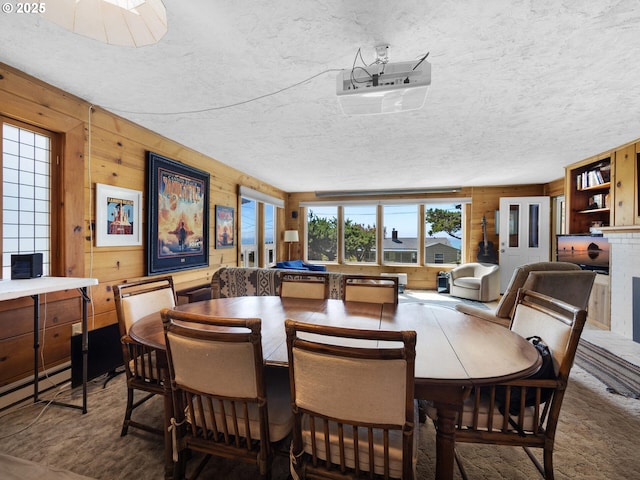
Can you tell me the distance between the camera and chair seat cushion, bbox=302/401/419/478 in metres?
1.00

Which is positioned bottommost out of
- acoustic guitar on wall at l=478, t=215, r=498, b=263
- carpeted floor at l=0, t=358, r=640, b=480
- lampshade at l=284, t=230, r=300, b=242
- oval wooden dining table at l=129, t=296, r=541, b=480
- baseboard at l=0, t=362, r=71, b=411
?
carpeted floor at l=0, t=358, r=640, b=480

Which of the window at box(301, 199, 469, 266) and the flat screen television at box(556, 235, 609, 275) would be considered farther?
the window at box(301, 199, 469, 266)

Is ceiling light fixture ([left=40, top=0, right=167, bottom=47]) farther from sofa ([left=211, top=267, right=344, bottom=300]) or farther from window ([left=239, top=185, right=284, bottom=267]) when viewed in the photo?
window ([left=239, top=185, right=284, bottom=267])

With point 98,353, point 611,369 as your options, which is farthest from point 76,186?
point 611,369

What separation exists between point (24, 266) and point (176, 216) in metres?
1.56

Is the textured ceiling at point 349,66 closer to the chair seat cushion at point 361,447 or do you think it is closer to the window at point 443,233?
the chair seat cushion at point 361,447

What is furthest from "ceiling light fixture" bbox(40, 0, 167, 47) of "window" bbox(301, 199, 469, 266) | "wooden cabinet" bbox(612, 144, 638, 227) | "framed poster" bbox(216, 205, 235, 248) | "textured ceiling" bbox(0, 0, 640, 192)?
"window" bbox(301, 199, 469, 266)

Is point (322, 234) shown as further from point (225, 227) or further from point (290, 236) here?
point (225, 227)

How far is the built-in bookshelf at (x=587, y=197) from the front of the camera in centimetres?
403

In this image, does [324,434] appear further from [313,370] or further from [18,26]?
[18,26]

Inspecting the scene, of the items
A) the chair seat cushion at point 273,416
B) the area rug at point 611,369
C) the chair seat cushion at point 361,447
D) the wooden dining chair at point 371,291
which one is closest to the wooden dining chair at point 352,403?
the chair seat cushion at point 361,447

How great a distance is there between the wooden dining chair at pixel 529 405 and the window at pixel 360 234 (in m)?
5.66

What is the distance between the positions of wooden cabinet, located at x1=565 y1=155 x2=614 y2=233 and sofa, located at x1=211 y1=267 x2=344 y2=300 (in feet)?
13.2

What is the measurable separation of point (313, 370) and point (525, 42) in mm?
2066
